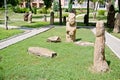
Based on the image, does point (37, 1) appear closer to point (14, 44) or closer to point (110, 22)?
point (110, 22)

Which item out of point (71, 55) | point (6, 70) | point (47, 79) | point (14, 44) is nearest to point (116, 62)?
point (71, 55)

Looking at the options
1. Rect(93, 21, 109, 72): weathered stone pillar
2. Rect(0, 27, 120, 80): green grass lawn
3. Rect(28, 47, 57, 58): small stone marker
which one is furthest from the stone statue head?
Rect(28, 47, 57, 58): small stone marker

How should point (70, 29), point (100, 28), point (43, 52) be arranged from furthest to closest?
point (70, 29), point (43, 52), point (100, 28)

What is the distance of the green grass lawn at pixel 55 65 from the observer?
429 inches

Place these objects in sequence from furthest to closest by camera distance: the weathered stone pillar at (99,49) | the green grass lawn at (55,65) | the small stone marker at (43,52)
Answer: the small stone marker at (43,52) → the weathered stone pillar at (99,49) → the green grass lawn at (55,65)

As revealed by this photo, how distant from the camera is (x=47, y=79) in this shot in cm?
1055

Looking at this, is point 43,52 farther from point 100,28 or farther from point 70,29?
point 70,29

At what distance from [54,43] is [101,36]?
6892 mm

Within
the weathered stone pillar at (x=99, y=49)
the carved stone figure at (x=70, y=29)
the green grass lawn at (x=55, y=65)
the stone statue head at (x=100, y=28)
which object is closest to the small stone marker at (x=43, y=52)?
the green grass lawn at (x=55, y=65)

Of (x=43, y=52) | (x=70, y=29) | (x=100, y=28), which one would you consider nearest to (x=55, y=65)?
(x=43, y=52)

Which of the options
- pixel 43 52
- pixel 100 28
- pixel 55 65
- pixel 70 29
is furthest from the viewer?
pixel 70 29

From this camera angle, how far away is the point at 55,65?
1246 centimetres

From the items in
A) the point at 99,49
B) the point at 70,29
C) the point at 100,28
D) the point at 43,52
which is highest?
the point at 100,28

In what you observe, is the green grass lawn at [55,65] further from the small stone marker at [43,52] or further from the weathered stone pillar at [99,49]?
the weathered stone pillar at [99,49]
